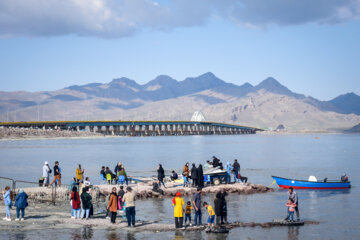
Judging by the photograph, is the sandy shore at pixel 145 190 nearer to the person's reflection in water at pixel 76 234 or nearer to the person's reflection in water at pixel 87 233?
the person's reflection in water at pixel 87 233

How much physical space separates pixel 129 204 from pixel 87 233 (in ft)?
7.90

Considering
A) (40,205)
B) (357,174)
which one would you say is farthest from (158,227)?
(357,174)

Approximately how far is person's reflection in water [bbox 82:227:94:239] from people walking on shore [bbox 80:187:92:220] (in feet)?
5.53

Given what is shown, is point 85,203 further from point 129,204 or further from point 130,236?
point 130,236

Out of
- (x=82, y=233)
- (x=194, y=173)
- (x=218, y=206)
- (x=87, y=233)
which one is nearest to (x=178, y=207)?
(x=218, y=206)

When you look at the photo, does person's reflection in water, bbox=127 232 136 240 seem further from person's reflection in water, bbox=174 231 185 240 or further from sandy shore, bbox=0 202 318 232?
person's reflection in water, bbox=174 231 185 240

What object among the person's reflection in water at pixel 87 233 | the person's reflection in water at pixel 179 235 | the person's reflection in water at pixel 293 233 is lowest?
the person's reflection in water at pixel 293 233

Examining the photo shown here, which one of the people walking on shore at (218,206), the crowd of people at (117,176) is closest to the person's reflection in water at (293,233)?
the people walking on shore at (218,206)

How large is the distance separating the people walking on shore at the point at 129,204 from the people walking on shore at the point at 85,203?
253 cm

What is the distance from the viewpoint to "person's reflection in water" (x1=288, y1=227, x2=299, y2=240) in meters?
25.4

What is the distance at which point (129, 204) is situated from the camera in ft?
82.8

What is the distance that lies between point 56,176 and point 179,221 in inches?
576

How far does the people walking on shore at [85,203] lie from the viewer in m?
26.9

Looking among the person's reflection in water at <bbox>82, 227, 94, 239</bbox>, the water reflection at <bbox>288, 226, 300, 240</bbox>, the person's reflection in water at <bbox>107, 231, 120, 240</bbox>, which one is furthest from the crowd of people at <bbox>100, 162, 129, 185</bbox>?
the water reflection at <bbox>288, 226, 300, 240</bbox>
